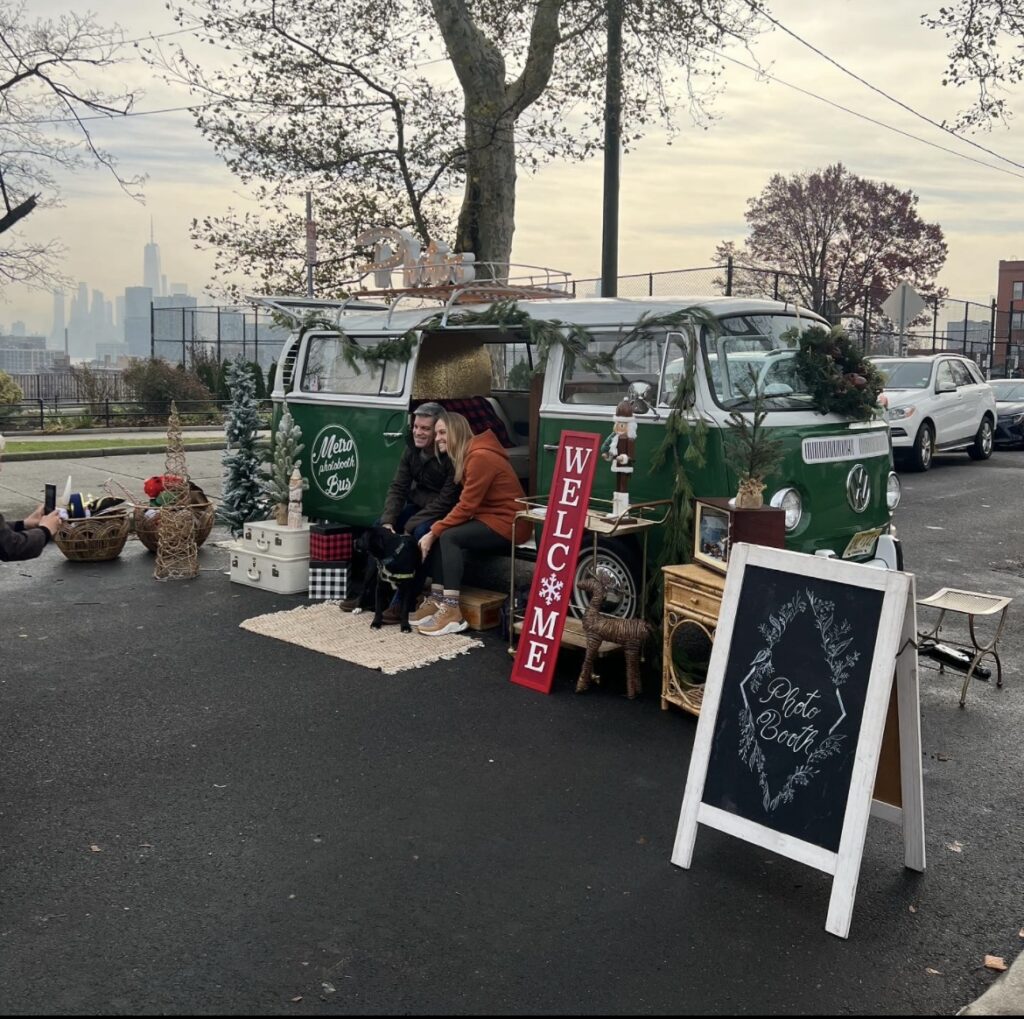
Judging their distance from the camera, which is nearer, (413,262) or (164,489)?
(413,262)

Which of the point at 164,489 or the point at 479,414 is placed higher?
the point at 479,414

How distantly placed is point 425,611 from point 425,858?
3470mm

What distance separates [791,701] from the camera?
12.8 ft

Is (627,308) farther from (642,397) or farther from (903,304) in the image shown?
(903,304)

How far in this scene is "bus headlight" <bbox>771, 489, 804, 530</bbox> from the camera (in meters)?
6.04

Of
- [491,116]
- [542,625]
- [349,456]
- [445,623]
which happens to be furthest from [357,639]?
[491,116]

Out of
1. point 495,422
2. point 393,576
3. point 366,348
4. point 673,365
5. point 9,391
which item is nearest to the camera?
point 673,365

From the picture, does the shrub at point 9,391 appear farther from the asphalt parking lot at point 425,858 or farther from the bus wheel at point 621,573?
the bus wheel at point 621,573

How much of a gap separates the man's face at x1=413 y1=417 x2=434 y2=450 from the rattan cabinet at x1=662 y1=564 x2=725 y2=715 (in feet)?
8.32

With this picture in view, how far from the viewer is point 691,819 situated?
4.06m

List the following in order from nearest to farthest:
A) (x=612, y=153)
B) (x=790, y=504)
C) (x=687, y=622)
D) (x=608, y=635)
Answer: (x=687, y=622), (x=608, y=635), (x=790, y=504), (x=612, y=153)

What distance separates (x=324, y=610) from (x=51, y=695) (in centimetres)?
233

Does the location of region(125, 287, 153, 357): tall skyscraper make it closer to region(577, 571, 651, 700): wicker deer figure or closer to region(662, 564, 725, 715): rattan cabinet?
region(577, 571, 651, 700): wicker deer figure

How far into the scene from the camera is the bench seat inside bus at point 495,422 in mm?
8680
